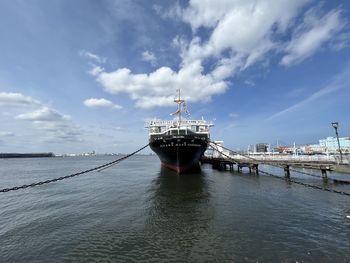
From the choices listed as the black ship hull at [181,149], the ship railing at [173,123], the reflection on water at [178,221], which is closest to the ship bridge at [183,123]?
the ship railing at [173,123]

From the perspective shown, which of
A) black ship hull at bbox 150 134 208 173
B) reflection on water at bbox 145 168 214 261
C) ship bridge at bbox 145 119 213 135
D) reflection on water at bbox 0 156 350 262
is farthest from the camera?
ship bridge at bbox 145 119 213 135

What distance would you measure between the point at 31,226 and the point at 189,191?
46.9ft

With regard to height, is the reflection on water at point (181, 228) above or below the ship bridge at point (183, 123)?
below

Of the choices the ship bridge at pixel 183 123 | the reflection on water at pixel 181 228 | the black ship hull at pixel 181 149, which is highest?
the ship bridge at pixel 183 123

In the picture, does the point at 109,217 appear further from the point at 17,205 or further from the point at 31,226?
the point at 17,205

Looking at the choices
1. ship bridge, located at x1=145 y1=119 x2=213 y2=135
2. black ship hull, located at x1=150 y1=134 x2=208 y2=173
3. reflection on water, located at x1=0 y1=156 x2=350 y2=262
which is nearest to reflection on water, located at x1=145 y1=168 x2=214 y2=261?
reflection on water, located at x1=0 y1=156 x2=350 y2=262

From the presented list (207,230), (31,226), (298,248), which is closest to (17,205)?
(31,226)

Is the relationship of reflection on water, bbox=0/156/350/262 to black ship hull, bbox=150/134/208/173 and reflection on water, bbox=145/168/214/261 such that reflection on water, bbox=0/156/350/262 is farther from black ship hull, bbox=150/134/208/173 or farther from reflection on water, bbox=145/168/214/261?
black ship hull, bbox=150/134/208/173

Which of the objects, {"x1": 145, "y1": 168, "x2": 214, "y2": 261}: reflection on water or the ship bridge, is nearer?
{"x1": 145, "y1": 168, "x2": 214, "y2": 261}: reflection on water

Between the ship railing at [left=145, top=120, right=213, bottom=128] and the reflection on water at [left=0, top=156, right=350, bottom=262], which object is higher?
the ship railing at [left=145, top=120, right=213, bottom=128]

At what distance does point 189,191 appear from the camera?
2456 cm

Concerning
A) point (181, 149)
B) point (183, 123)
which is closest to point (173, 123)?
point (183, 123)

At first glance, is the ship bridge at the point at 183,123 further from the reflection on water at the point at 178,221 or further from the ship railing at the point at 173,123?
the reflection on water at the point at 178,221

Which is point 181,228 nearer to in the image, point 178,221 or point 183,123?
point 178,221
